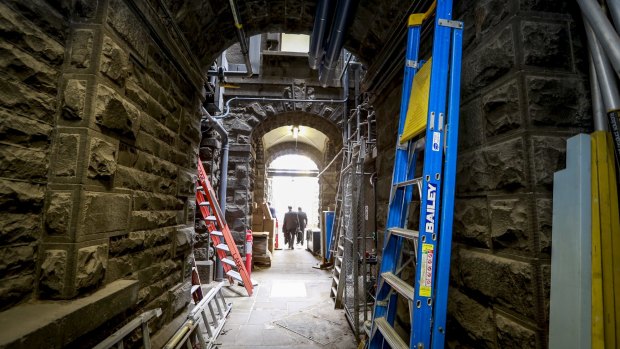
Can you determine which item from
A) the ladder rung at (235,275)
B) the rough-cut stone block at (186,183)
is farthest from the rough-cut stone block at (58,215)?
the ladder rung at (235,275)

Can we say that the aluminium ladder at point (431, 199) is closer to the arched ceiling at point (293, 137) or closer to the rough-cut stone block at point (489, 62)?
the rough-cut stone block at point (489, 62)

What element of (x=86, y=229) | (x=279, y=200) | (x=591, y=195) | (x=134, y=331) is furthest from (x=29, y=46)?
(x=279, y=200)

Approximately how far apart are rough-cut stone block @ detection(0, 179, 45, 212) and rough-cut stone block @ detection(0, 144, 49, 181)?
0.10 ft

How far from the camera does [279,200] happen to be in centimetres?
1900

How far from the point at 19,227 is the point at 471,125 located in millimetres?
1969

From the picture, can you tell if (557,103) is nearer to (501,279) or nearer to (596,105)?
(596,105)

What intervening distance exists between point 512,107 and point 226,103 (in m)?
5.85

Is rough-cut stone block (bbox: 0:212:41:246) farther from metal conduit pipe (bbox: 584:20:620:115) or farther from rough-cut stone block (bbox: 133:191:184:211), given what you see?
metal conduit pipe (bbox: 584:20:620:115)

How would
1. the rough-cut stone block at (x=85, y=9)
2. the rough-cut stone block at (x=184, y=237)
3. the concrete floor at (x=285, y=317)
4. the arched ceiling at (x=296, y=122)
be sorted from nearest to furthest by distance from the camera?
the rough-cut stone block at (x=85, y=9), the rough-cut stone block at (x=184, y=237), the concrete floor at (x=285, y=317), the arched ceiling at (x=296, y=122)

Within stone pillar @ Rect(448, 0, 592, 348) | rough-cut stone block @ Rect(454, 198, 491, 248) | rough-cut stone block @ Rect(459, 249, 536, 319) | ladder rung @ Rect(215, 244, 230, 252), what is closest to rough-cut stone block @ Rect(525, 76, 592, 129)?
stone pillar @ Rect(448, 0, 592, 348)

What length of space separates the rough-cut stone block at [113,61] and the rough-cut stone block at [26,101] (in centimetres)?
25

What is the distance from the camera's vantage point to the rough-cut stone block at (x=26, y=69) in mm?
1025

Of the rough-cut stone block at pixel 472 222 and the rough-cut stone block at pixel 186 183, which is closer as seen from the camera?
the rough-cut stone block at pixel 472 222

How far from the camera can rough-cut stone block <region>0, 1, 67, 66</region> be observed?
1.02 m
